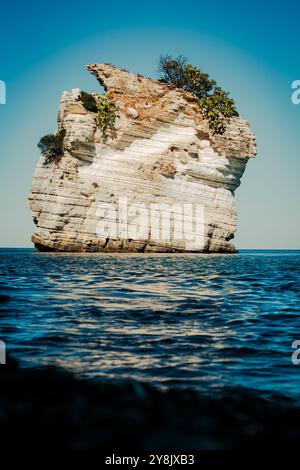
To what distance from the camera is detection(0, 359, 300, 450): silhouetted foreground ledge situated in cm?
323

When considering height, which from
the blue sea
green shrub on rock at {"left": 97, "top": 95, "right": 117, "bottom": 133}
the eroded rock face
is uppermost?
green shrub on rock at {"left": 97, "top": 95, "right": 117, "bottom": 133}

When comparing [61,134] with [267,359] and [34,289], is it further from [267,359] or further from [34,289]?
[267,359]

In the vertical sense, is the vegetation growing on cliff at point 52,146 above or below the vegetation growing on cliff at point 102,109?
below

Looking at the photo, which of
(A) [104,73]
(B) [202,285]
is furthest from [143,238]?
(B) [202,285]

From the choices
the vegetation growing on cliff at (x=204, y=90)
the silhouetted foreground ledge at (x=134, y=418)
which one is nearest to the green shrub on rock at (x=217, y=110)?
the vegetation growing on cliff at (x=204, y=90)

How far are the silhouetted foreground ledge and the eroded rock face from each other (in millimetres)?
36984

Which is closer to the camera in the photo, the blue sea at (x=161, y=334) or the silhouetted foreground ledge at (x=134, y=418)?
the silhouetted foreground ledge at (x=134, y=418)

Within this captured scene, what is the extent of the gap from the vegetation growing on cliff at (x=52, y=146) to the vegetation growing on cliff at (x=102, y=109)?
365 centimetres

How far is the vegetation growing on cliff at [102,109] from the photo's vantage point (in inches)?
1672

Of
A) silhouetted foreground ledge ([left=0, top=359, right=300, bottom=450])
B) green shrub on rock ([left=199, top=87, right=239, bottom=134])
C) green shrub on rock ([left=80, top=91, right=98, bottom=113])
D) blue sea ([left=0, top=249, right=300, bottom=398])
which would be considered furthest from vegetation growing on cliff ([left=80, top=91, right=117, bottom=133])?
silhouetted foreground ledge ([left=0, top=359, right=300, bottom=450])

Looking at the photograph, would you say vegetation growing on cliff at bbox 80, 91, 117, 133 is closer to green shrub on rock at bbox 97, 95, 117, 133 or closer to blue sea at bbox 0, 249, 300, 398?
green shrub on rock at bbox 97, 95, 117, 133

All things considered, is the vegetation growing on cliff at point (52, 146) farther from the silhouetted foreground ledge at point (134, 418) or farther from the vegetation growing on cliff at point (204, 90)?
the silhouetted foreground ledge at point (134, 418)

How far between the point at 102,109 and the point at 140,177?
25.0 feet

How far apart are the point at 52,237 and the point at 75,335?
35.0 meters
